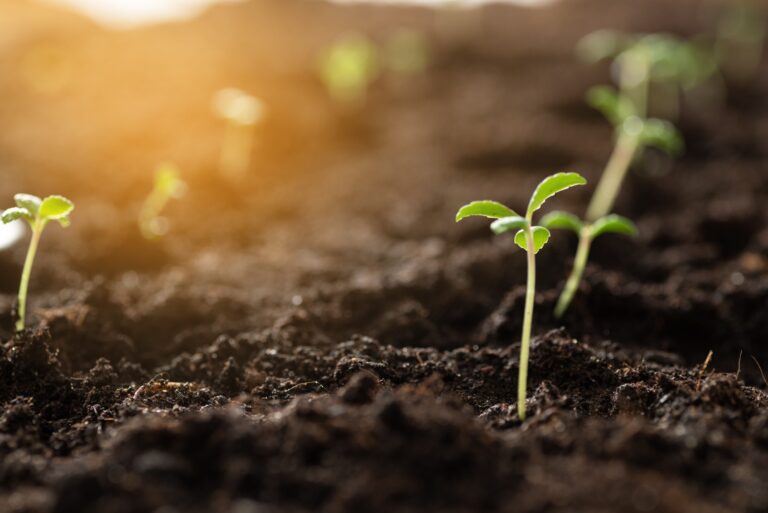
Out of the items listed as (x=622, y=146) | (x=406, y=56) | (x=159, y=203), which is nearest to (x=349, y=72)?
(x=406, y=56)

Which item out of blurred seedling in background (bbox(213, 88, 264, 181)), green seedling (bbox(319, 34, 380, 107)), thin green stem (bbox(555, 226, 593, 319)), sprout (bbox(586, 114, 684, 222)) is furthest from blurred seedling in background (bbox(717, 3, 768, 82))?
thin green stem (bbox(555, 226, 593, 319))

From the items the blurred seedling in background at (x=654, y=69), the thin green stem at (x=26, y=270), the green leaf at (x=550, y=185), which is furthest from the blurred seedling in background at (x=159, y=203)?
the blurred seedling in background at (x=654, y=69)

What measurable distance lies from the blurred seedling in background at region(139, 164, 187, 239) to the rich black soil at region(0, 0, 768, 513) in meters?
0.05

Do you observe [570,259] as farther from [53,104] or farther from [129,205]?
[53,104]

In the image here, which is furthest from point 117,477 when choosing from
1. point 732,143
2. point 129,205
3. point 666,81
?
point 666,81

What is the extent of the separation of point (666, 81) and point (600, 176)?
138cm

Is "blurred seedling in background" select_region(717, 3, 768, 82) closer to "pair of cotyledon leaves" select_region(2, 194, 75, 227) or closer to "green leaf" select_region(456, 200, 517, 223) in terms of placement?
"green leaf" select_region(456, 200, 517, 223)

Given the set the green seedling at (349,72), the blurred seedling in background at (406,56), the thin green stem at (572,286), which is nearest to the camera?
the thin green stem at (572,286)

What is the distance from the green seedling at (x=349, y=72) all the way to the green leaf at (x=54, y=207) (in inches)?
100

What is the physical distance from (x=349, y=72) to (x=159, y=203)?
1782 millimetres

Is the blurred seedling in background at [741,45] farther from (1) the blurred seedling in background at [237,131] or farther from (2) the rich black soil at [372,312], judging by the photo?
(1) the blurred seedling in background at [237,131]

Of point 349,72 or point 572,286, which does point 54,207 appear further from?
point 349,72

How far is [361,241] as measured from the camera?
2.56m

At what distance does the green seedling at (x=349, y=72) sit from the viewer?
3.89 metres
